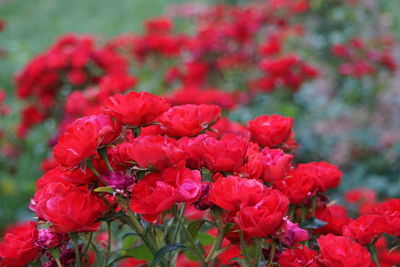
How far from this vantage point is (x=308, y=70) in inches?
98.3

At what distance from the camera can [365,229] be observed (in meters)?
0.83

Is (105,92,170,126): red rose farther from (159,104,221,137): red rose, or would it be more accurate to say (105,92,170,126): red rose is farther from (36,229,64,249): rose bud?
(36,229,64,249): rose bud

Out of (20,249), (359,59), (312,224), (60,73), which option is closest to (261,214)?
(312,224)

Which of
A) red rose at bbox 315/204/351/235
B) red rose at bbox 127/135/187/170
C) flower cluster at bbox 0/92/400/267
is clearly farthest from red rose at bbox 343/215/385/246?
red rose at bbox 127/135/187/170

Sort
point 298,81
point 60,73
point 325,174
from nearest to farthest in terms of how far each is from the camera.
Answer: point 325,174
point 60,73
point 298,81

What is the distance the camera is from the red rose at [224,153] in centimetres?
77

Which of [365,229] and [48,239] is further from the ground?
[48,239]

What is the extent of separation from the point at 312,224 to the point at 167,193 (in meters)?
0.33

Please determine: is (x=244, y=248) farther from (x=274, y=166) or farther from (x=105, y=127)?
(x=105, y=127)

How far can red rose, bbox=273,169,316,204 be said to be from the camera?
0.88m

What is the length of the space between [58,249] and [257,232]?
1.05ft

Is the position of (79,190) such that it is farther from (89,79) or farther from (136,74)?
(136,74)

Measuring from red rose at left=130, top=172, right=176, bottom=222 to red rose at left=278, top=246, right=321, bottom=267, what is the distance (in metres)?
0.20

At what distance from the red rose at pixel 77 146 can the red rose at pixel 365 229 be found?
44cm
